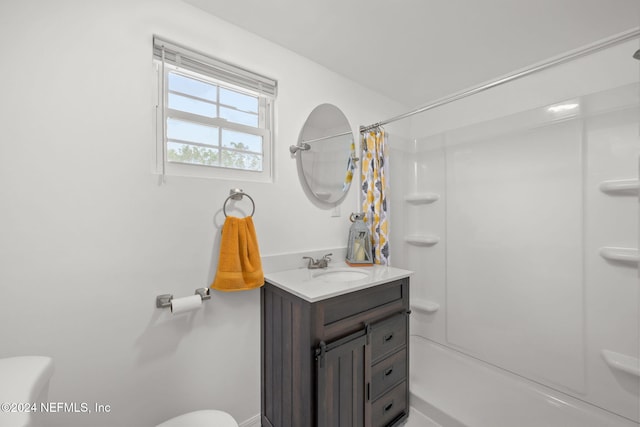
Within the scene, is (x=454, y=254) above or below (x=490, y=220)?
below

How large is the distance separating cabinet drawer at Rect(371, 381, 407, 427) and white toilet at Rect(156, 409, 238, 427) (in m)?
0.78

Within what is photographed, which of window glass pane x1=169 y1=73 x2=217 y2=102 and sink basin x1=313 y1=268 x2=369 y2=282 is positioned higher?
window glass pane x1=169 y1=73 x2=217 y2=102

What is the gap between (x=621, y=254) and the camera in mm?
1522

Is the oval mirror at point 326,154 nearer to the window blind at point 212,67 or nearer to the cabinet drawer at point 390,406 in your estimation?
the window blind at point 212,67

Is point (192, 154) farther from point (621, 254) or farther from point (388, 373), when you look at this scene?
point (621, 254)

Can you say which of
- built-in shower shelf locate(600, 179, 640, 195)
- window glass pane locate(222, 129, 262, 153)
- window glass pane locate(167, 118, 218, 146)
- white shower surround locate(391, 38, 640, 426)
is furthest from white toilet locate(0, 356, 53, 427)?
built-in shower shelf locate(600, 179, 640, 195)

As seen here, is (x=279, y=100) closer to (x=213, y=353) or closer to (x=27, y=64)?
(x=27, y=64)

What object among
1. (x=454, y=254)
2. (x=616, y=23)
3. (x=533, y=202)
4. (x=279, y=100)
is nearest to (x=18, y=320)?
(x=279, y=100)

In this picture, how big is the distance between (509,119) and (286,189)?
72.6 inches

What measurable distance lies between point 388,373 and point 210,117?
5.90ft

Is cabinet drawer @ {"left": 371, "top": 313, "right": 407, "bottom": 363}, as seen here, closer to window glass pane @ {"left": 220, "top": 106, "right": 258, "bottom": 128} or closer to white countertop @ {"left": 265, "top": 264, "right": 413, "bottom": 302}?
white countertop @ {"left": 265, "top": 264, "right": 413, "bottom": 302}

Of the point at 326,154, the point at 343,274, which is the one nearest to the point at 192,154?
the point at 326,154

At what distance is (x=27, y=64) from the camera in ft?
3.27

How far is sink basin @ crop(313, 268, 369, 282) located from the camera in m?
1.71
